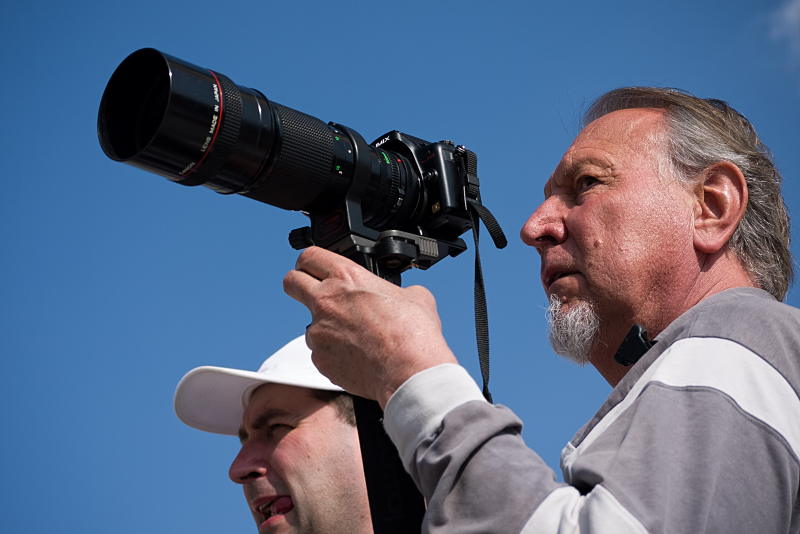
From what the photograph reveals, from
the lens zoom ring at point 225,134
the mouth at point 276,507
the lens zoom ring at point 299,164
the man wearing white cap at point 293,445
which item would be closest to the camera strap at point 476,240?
the lens zoom ring at point 299,164

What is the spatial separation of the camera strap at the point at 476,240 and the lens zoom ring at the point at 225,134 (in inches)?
25.4

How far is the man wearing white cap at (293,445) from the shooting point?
2461 mm

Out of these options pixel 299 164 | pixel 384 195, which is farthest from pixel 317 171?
pixel 384 195

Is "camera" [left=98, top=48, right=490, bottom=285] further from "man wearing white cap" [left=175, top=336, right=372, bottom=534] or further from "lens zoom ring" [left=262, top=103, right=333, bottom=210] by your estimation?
"man wearing white cap" [left=175, top=336, right=372, bottom=534]

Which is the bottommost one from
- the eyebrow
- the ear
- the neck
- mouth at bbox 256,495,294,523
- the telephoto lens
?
mouth at bbox 256,495,294,523

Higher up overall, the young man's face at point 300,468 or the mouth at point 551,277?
the mouth at point 551,277

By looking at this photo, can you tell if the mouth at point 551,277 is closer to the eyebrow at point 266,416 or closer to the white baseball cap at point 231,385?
the white baseball cap at point 231,385

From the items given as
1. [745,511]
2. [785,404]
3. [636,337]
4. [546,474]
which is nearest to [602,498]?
[546,474]

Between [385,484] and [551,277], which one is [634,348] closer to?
[551,277]

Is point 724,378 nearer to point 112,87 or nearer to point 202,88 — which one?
point 202,88

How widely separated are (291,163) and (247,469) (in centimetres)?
133

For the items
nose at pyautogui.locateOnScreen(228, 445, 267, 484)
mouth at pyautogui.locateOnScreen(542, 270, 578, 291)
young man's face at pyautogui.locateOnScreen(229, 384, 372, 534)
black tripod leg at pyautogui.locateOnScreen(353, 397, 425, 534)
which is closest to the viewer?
black tripod leg at pyautogui.locateOnScreen(353, 397, 425, 534)

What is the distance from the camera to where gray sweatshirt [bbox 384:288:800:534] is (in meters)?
1.08

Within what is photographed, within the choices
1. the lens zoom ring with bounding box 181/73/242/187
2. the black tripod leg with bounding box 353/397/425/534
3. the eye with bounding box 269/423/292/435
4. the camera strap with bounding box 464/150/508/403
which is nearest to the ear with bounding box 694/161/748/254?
the camera strap with bounding box 464/150/508/403
